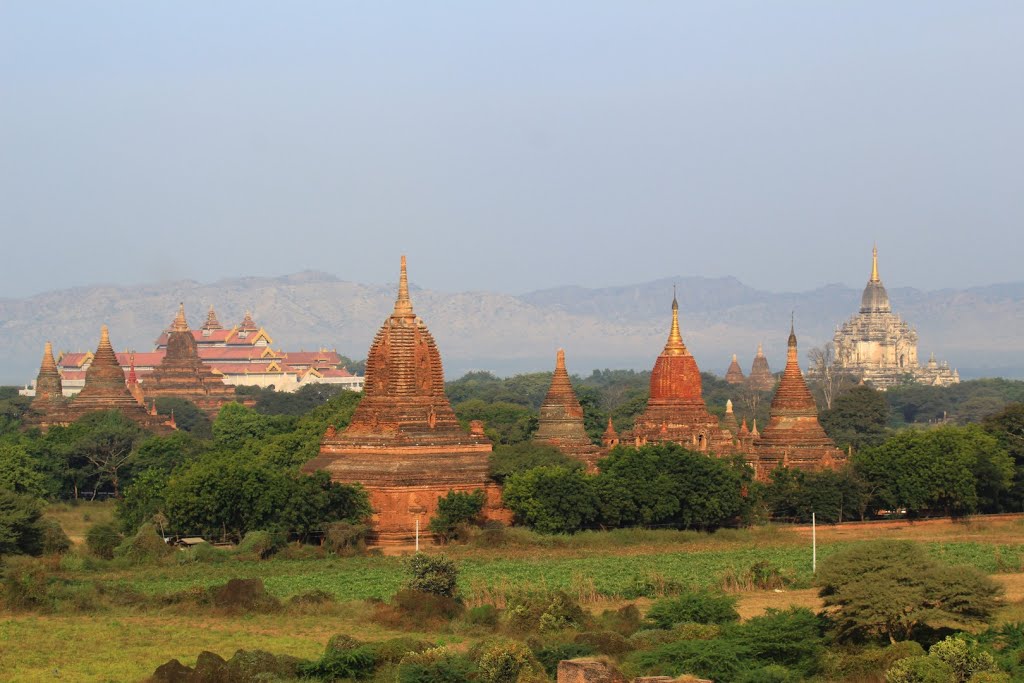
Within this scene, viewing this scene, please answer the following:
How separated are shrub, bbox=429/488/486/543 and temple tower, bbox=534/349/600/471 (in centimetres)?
912

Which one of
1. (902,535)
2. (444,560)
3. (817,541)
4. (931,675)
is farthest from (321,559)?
(931,675)

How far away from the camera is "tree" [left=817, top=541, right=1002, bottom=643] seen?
36156mm

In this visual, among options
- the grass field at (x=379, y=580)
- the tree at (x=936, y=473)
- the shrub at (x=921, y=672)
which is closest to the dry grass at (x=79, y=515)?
the grass field at (x=379, y=580)

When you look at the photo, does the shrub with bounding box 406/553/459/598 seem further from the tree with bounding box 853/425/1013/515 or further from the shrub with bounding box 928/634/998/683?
the tree with bounding box 853/425/1013/515

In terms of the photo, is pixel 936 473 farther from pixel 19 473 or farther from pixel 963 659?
pixel 963 659

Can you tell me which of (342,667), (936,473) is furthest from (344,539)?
(342,667)

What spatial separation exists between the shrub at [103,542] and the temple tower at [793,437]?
24086mm

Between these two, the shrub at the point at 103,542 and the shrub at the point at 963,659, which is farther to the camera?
the shrub at the point at 103,542

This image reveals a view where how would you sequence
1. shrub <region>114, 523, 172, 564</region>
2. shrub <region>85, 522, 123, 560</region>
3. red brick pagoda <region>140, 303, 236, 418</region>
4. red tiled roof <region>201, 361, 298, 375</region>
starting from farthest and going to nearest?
red tiled roof <region>201, 361, 298, 375</region> → red brick pagoda <region>140, 303, 236, 418</region> → shrub <region>85, 522, 123, 560</region> → shrub <region>114, 523, 172, 564</region>

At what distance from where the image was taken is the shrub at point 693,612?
127 ft

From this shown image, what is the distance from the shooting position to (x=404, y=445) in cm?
5928

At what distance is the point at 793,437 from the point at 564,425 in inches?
333

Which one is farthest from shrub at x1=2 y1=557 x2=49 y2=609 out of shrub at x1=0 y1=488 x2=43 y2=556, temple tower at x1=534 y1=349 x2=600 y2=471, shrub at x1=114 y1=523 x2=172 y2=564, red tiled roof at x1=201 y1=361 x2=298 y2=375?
red tiled roof at x1=201 y1=361 x2=298 y2=375

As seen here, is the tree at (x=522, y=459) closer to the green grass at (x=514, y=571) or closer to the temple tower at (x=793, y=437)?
the green grass at (x=514, y=571)
